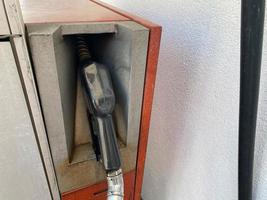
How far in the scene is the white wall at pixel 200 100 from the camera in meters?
0.43

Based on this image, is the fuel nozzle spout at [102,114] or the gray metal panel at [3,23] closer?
the gray metal panel at [3,23]

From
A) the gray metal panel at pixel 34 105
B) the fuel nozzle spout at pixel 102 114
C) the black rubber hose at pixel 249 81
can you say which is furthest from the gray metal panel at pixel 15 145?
the black rubber hose at pixel 249 81

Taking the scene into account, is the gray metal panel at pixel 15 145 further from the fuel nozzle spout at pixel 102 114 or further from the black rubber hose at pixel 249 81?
the black rubber hose at pixel 249 81

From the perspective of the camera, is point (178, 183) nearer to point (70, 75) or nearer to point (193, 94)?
point (193, 94)

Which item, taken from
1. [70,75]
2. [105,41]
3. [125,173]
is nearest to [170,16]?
[105,41]

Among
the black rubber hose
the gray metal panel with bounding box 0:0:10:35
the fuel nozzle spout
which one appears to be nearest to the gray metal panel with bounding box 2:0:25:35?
the gray metal panel with bounding box 0:0:10:35

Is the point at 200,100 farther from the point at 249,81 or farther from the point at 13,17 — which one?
the point at 13,17

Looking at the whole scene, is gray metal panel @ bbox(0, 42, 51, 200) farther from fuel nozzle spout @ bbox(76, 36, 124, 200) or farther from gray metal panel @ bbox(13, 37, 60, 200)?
fuel nozzle spout @ bbox(76, 36, 124, 200)

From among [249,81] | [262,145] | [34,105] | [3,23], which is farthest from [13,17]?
[262,145]

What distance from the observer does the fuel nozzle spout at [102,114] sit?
16.9 inches

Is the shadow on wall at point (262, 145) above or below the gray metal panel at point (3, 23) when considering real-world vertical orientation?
below

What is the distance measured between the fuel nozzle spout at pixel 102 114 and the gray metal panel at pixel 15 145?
121 millimetres

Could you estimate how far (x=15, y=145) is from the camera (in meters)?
0.37

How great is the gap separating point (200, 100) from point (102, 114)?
24cm
